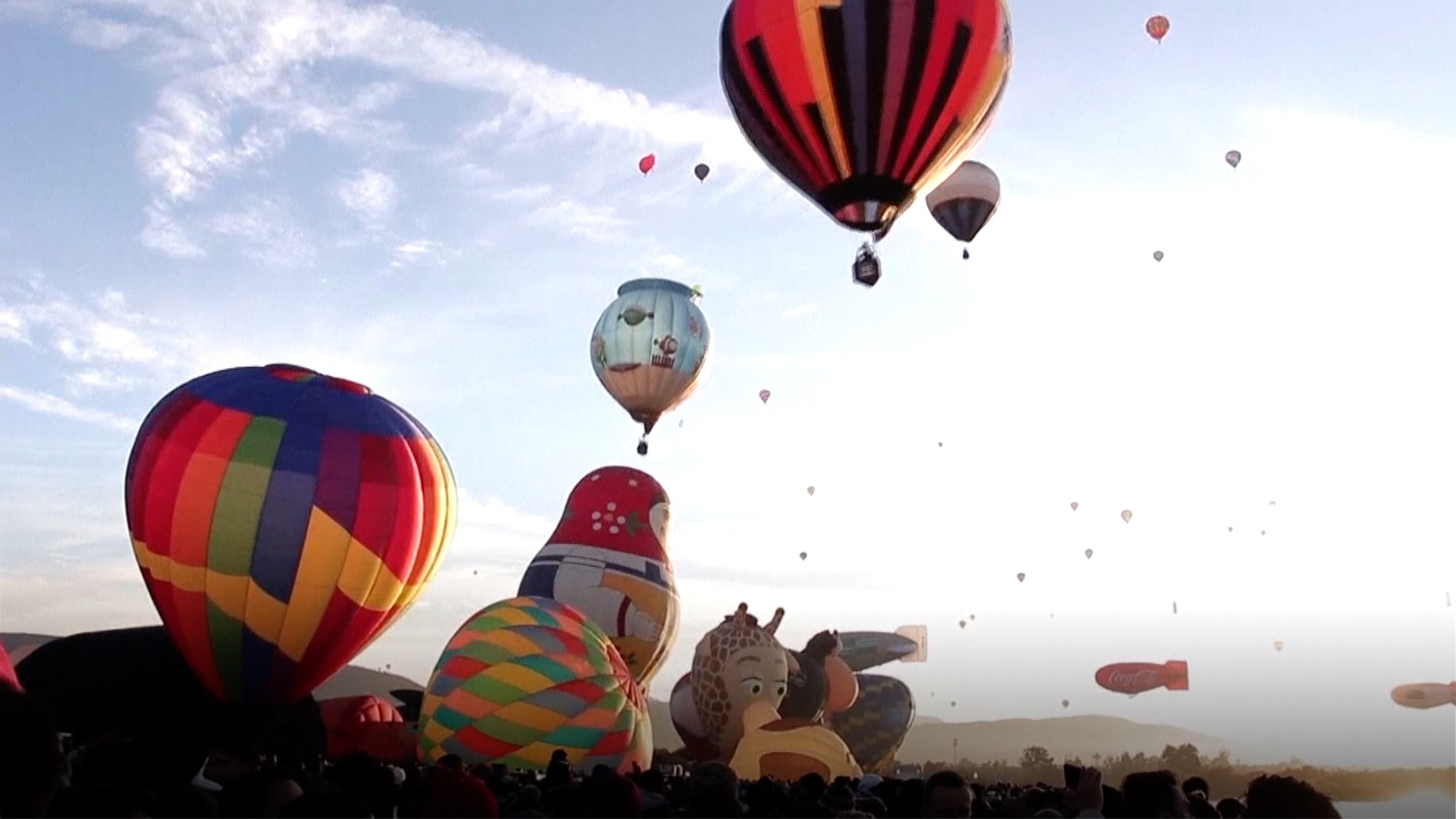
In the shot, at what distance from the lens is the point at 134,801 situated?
2.61m

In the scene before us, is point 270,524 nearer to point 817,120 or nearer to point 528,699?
point 528,699

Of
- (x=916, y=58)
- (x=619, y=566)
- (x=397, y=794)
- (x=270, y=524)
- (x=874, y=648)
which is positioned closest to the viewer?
(x=397, y=794)

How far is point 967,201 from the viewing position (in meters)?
20.1

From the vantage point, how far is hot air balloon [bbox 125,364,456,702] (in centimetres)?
1287

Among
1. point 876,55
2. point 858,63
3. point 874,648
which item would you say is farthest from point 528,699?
point 874,648

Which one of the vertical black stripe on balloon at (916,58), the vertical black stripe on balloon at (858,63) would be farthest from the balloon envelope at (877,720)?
the vertical black stripe on balloon at (916,58)

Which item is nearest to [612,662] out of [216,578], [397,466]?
[397,466]

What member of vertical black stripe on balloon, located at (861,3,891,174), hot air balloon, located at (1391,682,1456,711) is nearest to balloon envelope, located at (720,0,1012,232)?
vertical black stripe on balloon, located at (861,3,891,174)

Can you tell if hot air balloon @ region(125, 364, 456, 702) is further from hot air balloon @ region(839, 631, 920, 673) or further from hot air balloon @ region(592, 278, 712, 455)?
hot air balloon @ region(839, 631, 920, 673)

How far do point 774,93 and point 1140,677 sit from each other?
26.0 metres

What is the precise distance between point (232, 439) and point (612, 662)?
15.8 ft

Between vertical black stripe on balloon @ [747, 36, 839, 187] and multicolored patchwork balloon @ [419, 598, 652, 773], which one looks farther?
vertical black stripe on balloon @ [747, 36, 839, 187]

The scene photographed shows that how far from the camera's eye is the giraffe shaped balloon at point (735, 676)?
1614cm

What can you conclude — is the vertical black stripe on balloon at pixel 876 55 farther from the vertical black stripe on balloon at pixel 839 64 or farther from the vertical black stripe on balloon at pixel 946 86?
the vertical black stripe on balloon at pixel 946 86
